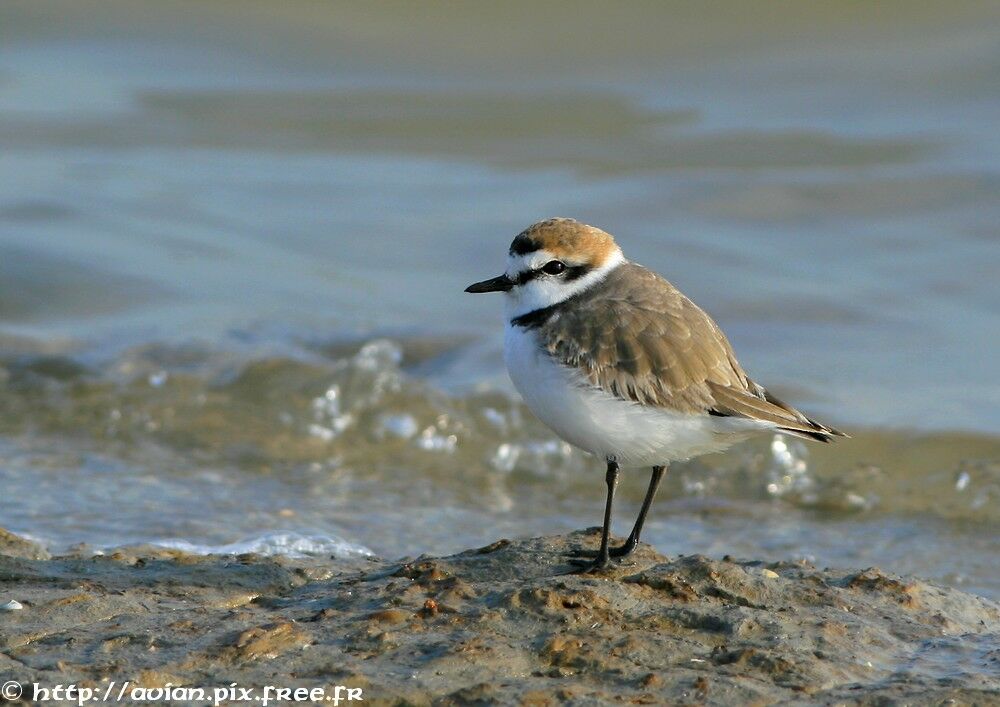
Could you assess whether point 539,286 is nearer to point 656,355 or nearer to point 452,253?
point 656,355

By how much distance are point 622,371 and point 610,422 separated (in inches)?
8.0

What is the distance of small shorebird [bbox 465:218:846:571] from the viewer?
495 cm

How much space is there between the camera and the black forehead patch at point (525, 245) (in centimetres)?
537

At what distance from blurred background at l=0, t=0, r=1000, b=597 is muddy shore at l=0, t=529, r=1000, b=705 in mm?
1693

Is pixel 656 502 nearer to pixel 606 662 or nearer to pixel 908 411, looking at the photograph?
pixel 908 411

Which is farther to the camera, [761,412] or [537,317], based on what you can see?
[537,317]

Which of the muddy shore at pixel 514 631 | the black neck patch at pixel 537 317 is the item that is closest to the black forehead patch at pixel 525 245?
the black neck patch at pixel 537 317

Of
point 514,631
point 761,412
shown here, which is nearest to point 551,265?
point 761,412

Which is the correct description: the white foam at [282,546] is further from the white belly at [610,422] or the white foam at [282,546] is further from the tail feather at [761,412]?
the tail feather at [761,412]

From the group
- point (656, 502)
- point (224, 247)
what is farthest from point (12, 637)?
point (224, 247)

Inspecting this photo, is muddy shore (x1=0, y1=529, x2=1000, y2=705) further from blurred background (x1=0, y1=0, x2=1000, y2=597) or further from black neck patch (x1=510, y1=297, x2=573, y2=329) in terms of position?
blurred background (x1=0, y1=0, x2=1000, y2=597)

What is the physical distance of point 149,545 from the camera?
6.08 m

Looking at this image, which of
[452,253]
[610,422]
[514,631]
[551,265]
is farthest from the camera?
[452,253]

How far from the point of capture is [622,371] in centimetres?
498
